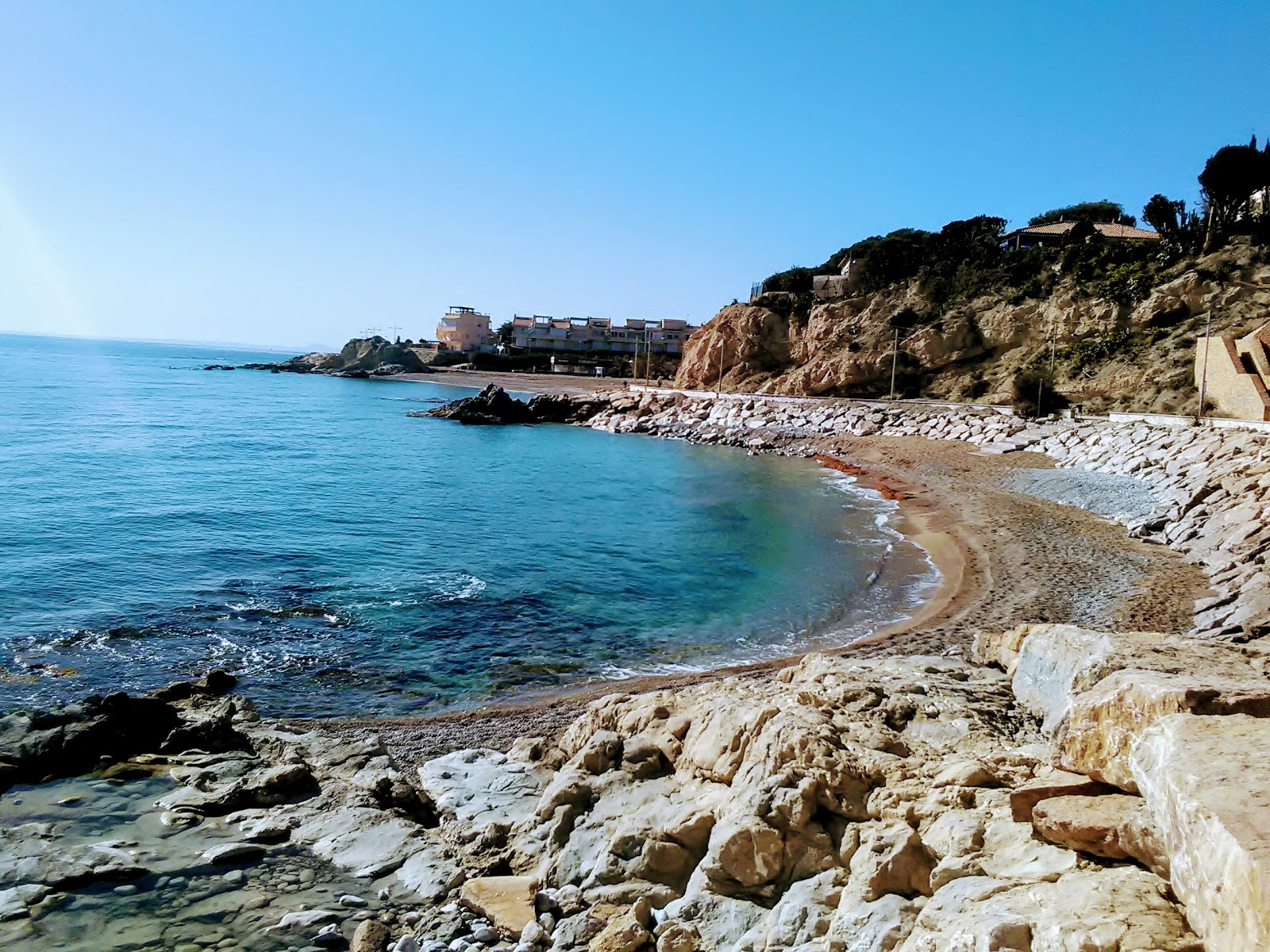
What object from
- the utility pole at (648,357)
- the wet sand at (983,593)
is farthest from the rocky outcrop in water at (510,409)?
the wet sand at (983,593)

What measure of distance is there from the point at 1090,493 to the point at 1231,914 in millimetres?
26321

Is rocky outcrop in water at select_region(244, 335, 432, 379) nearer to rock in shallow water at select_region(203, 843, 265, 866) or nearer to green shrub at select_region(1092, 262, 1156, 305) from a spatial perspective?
green shrub at select_region(1092, 262, 1156, 305)

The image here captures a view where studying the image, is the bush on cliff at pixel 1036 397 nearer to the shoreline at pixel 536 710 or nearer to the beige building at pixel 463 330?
the shoreline at pixel 536 710

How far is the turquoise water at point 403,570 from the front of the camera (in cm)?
1323

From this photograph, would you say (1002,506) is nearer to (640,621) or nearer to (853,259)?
(640,621)

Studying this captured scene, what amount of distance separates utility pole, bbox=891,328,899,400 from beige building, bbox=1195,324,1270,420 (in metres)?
21.4

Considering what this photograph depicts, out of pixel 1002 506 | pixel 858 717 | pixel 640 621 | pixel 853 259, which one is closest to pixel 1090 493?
pixel 1002 506

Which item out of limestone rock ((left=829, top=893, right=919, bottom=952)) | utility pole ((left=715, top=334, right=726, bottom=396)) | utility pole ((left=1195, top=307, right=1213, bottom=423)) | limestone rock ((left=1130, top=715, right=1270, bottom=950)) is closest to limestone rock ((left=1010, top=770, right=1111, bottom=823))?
limestone rock ((left=1130, top=715, right=1270, bottom=950))

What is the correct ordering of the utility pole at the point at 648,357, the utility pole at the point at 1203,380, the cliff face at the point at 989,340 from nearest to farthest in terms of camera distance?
the utility pole at the point at 1203,380 < the cliff face at the point at 989,340 < the utility pole at the point at 648,357

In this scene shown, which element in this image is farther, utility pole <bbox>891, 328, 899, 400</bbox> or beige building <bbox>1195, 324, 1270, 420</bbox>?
utility pole <bbox>891, 328, 899, 400</bbox>

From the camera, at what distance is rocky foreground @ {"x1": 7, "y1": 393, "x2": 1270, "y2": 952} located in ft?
11.9

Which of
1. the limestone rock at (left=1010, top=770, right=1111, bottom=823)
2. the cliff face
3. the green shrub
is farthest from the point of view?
the green shrub

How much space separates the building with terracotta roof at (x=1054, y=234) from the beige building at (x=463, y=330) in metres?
92.2

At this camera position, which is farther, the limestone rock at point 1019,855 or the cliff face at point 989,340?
the cliff face at point 989,340
